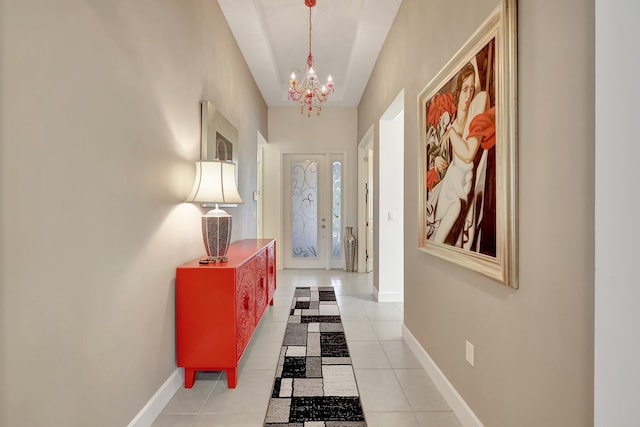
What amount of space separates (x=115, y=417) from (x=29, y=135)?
46.2 inches

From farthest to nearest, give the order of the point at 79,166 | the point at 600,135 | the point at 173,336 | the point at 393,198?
the point at 393,198
the point at 173,336
the point at 79,166
the point at 600,135

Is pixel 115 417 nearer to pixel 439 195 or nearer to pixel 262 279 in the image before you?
pixel 262 279

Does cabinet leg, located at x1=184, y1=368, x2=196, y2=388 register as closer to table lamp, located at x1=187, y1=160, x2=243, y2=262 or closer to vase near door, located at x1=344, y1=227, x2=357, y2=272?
table lamp, located at x1=187, y1=160, x2=243, y2=262

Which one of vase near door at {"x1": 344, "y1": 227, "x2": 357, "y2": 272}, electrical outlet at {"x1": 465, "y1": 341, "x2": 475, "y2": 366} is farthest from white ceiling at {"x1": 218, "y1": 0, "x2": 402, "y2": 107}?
electrical outlet at {"x1": 465, "y1": 341, "x2": 475, "y2": 366}

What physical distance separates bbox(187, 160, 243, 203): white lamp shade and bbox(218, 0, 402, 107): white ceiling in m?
1.66

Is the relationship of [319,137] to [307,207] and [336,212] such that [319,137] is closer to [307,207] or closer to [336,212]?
[307,207]


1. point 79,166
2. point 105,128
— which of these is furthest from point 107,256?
point 105,128

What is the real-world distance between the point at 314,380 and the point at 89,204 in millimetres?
1629

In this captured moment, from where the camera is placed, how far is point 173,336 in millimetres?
1998

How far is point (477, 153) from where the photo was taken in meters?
1.55

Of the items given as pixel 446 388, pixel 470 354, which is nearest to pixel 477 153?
pixel 470 354

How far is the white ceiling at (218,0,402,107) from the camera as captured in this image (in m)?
3.08

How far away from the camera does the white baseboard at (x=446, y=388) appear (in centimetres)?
164

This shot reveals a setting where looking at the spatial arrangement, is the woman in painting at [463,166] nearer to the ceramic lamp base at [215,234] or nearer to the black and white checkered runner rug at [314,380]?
the black and white checkered runner rug at [314,380]
